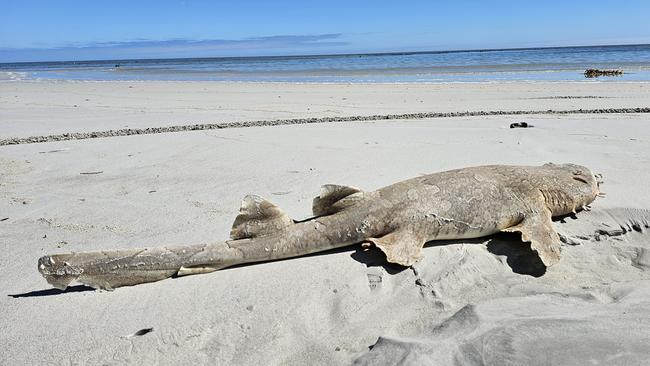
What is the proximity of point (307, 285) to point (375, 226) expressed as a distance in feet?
2.88

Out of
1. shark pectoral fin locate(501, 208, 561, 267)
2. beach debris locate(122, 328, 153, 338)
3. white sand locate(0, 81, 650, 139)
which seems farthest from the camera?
white sand locate(0, 81, 650, 139)

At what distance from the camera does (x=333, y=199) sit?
466 centimetres

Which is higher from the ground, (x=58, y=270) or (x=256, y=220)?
(x=256, y=220)

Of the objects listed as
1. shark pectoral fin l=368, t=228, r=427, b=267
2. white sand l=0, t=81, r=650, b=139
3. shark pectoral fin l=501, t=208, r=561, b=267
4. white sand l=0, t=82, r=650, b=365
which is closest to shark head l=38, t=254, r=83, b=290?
white sand l=0, t=82, r=650, b=365

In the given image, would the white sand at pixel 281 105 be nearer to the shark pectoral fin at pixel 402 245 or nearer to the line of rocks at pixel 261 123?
the line of rocks at pixel 261 123

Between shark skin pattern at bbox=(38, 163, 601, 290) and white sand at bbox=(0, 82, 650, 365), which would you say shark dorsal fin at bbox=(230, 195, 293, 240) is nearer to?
shark skin pattern at bbox=(38, 163, 601, 290)

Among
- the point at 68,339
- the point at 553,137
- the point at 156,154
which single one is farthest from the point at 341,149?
the point at 68,339

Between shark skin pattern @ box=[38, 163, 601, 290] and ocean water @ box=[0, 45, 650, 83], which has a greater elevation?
ocean water @ box=[0, 45, 650, 83]

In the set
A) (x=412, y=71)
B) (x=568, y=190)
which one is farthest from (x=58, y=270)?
(x=412, y=71)

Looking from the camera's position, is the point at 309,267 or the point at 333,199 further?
the point at 333,199

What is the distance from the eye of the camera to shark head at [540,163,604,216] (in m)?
5.09

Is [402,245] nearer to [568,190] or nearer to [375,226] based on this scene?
[375,226]

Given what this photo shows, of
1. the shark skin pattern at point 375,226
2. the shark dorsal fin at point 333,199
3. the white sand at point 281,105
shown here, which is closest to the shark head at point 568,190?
the shark skin pattern at point 375,226

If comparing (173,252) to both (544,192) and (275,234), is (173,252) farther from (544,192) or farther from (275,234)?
(544,192)
